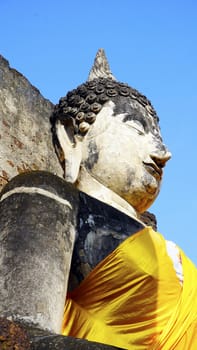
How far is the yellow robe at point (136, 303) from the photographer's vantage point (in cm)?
344

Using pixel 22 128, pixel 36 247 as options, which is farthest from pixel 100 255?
pixel 22 128

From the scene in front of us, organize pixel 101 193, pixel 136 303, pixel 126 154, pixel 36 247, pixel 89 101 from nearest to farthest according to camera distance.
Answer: pixel 36 247, pixel 136 303, pixel 101 193, pixel 126 154, pixel 89 101

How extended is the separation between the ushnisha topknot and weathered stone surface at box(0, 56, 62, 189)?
1.83 feet

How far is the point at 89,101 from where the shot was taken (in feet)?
15.0

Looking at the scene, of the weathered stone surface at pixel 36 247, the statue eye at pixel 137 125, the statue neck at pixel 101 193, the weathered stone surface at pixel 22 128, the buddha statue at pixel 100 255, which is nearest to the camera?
the weathered stone surface at pixel 36 247

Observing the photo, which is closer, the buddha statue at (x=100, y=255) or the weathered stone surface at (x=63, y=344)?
the weathered stone surface at (x=63, y=344)

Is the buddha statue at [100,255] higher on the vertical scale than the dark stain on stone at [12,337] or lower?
higher

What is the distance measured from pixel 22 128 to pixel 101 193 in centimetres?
127

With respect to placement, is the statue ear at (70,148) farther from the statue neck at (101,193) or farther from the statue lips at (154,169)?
the statue lips at (154,169)

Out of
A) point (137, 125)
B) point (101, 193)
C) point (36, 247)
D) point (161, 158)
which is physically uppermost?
point (137, 125)

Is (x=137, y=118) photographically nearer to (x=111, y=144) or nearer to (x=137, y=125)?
(x=137, y=125)

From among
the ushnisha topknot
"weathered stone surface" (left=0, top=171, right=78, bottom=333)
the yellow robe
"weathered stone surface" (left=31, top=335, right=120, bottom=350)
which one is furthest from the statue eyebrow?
"weathered stone surface" (left=31, top=335, right=120, bottom=350)

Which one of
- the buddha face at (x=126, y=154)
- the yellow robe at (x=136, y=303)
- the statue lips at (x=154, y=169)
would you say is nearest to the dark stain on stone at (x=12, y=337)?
the yellow robe at (x=136, y=303)

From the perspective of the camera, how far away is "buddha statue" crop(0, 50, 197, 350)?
130 inches
